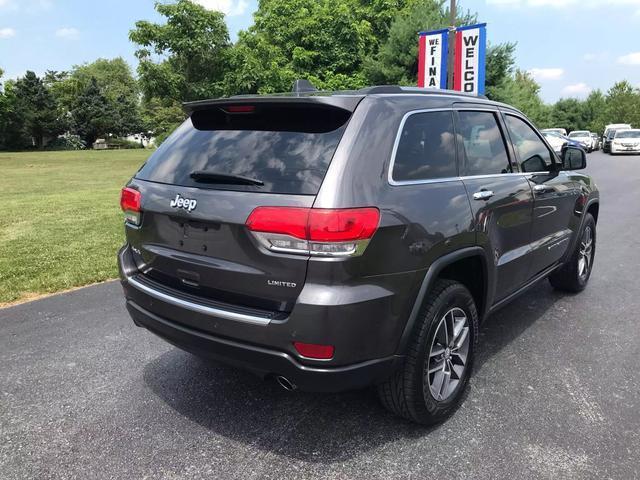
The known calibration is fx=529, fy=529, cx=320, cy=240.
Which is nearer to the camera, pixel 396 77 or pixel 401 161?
pixel 401 161

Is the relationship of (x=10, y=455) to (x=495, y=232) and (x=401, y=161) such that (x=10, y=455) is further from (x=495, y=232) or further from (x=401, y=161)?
(x=495, y=232)

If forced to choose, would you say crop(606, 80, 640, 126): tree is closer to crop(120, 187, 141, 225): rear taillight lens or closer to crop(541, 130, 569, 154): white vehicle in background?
crop(541, 130, 569, 154): white vehicle in background

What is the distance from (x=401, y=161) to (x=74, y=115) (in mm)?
68510

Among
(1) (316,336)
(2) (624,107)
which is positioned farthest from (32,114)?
(2) (624,107)

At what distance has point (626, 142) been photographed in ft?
101

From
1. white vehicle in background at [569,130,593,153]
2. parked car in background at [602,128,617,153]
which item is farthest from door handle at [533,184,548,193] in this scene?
white vehicle in background at [569,130,593,153]

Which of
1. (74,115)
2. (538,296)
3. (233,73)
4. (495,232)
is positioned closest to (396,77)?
(233,73)

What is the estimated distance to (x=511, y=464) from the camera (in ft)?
8.52

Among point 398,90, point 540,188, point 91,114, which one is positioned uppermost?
point 91,114

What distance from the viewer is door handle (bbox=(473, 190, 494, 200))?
3.12 metres

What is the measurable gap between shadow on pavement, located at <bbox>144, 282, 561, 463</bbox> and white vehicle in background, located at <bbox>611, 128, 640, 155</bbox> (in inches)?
1276

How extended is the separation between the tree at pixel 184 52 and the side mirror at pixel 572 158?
20.9m

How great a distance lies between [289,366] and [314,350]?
0.50 ft

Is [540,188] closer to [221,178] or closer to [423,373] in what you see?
[423,373]
